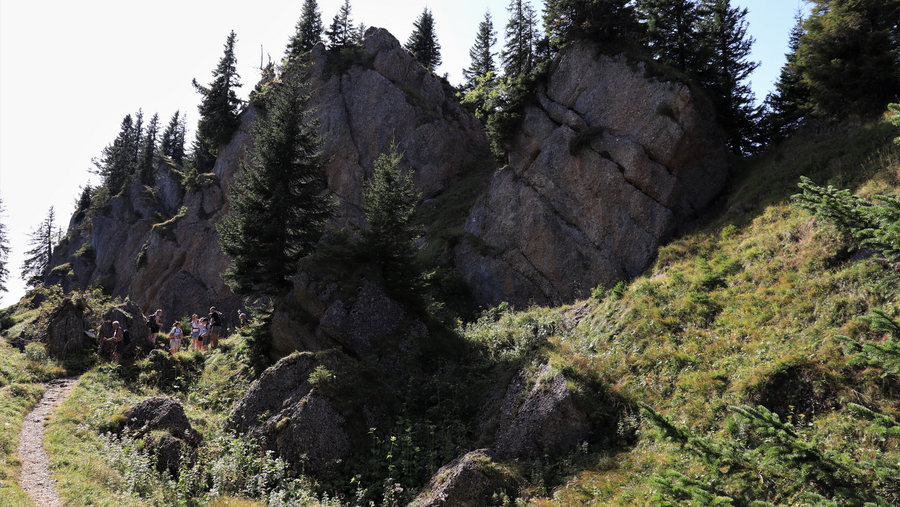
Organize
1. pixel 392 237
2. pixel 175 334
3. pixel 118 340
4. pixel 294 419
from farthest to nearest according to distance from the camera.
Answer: pixel 175 334, pixel 118 340, pixel 392 237, pixel 294 419

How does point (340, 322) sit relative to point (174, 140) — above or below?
below

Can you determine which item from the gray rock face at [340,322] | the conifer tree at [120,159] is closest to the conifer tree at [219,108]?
the conifer tree at [120,159]

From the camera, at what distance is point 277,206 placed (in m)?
19.5

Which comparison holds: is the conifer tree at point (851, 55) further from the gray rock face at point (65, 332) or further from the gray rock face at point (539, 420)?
the gray rock face at point (65, 332)

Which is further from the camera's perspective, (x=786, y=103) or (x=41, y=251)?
(x=41, y=251)

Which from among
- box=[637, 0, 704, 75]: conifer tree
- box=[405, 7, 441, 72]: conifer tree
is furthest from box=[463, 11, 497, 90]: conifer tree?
box=[637, 0, 704, 75]: conifer tree

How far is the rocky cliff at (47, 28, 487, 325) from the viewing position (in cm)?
3909

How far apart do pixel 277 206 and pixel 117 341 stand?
8579 mm

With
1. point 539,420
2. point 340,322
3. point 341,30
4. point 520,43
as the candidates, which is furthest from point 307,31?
point 539,420

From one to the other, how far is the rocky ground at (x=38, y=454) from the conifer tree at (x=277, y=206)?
687 centimetres

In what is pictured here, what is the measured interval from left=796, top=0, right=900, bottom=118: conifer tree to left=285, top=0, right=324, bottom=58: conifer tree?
45.7 meters

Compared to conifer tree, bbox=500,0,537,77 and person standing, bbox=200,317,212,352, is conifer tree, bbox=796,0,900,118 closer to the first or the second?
conifer tree, bbox=500,0,537,77

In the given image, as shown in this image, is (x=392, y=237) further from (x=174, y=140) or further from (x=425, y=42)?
(x=174, y=140)

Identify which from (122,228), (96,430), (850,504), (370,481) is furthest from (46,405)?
(122,228)
